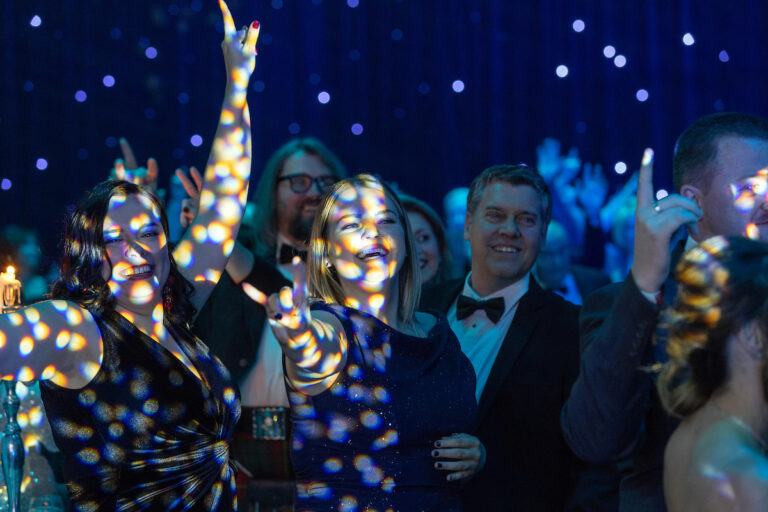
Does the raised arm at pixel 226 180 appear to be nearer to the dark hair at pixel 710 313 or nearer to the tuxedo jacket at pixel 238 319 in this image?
the tuxedo jacket at pixel 238 319

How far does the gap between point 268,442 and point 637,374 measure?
165 cm

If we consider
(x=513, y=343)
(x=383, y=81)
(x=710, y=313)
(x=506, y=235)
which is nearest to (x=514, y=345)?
(x=513, y=343)

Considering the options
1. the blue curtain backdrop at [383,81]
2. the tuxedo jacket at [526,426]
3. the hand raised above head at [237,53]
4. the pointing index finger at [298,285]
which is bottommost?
the tuxedo jacket at [526,426]

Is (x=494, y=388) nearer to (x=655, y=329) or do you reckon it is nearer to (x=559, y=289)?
(x=655, y=329)

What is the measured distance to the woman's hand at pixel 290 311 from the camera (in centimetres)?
162

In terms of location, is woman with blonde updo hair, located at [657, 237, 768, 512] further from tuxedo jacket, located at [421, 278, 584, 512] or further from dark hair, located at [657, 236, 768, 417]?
tuxedo jacket, located at [421, 278, 584, 512]

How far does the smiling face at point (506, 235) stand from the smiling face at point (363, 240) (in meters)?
0.74

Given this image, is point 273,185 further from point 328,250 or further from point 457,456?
point 457,456

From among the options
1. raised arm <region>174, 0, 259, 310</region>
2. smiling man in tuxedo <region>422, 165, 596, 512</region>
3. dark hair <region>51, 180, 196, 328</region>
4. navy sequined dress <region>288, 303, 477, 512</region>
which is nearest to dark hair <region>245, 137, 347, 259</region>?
smiling man in tuxedo <region>422, 165, 596, 512</region>

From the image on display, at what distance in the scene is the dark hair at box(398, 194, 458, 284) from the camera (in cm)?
400

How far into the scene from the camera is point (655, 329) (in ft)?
5.68

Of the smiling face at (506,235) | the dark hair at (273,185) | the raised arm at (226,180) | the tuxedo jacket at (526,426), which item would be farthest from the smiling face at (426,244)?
the raised arm at (226,180)

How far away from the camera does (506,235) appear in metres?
2.92

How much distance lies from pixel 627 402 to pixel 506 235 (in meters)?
1.22
